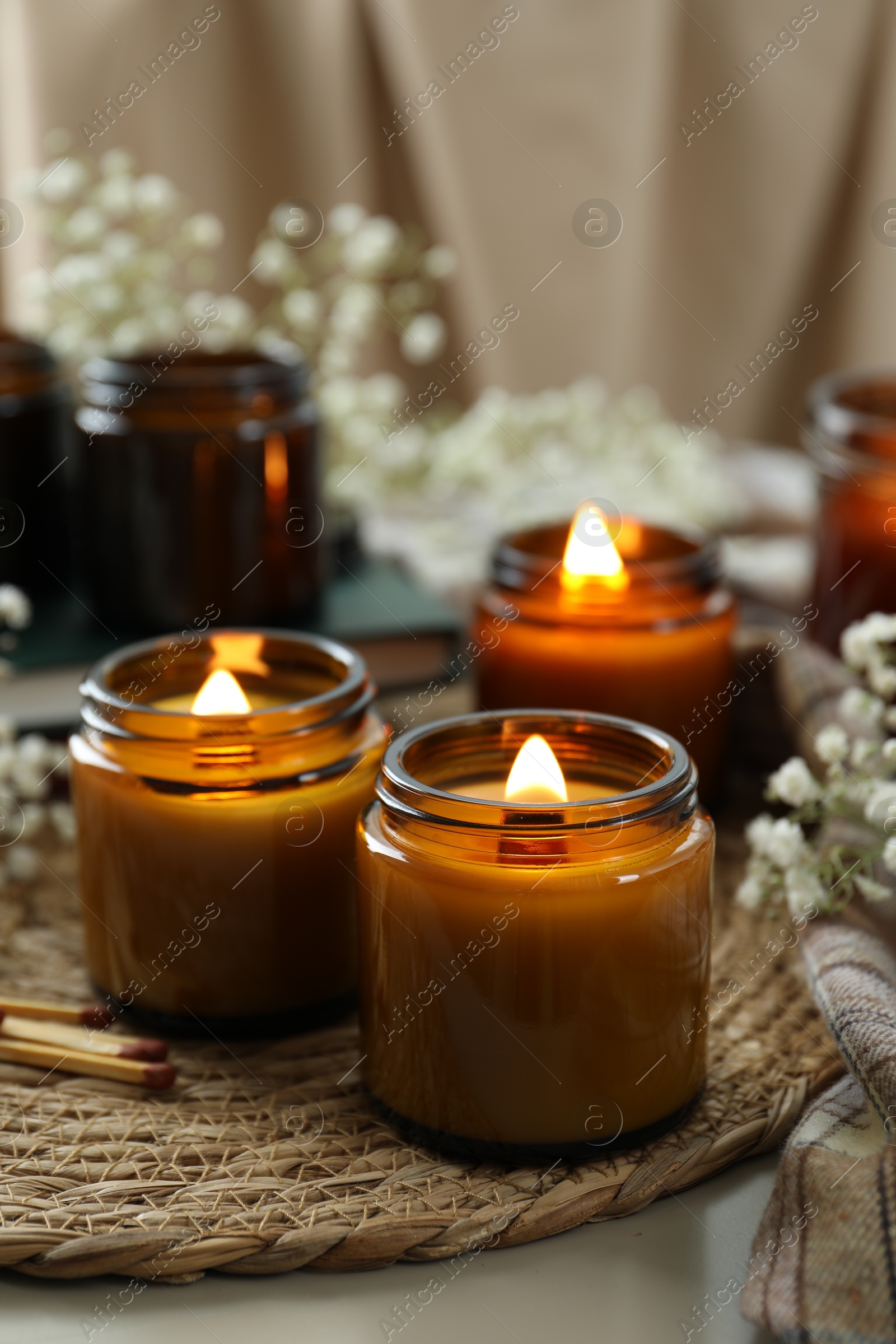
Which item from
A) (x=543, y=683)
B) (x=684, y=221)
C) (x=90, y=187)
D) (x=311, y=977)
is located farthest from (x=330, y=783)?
(x=684, y=221)

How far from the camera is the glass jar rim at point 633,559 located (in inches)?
37.9

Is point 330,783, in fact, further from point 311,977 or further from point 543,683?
point 543,683

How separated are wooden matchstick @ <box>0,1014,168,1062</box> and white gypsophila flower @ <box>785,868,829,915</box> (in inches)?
14.1

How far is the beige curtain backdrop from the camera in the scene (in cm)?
182

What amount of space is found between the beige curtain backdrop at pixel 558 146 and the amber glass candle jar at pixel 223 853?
1.28 m

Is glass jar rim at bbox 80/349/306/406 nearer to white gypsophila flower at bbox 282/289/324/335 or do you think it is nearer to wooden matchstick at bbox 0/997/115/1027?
white gypsophila flower at bbox 282/289/324/335

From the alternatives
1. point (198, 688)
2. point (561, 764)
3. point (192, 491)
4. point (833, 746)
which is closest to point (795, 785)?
point (833, 746)

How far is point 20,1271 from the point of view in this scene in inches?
24.1

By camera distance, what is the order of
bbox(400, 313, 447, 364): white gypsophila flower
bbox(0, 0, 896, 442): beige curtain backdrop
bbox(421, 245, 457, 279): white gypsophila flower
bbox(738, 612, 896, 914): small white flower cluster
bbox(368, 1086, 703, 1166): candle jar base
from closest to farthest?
bbox(368, 1086, 703, 1166): candle jar base, bbox(738, 612, 896, 914): small white flower cluster, bbox(421, 245, 457, 279): white gypsophila flower, bbox(0, 0, 896, 442): beige curtain backdrop, bbox(400, 313, 447, 364): white gypsophila flower

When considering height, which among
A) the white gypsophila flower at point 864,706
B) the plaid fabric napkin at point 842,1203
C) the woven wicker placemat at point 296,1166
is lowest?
the woven wicker placemat at point 296,1166

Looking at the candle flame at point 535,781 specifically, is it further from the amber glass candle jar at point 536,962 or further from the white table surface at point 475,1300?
the white table surface at point 475,1300

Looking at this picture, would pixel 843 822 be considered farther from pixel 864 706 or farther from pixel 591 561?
pixel 591 561

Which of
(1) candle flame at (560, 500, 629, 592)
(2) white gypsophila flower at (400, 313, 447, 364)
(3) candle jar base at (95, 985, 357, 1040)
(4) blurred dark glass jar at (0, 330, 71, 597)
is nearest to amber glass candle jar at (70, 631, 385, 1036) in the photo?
(3) candle jar base at (95, 985, 357, 1040)

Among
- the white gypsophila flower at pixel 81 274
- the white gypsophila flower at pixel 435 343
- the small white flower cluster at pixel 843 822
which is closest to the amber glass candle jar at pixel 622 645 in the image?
the small white flower cluster at pixel 843 822
